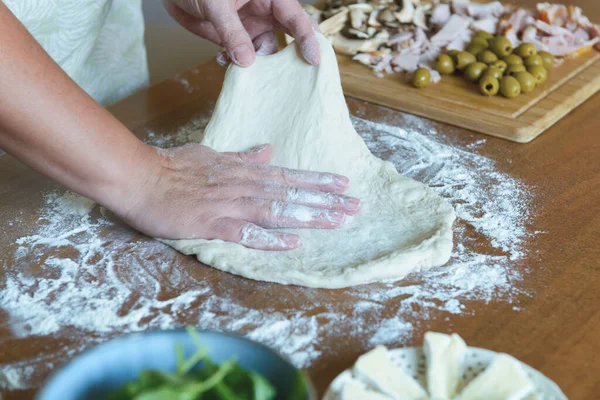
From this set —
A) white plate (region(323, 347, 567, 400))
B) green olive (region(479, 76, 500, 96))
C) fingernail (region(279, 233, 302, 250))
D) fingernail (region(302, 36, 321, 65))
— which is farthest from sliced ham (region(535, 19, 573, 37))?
white plate (region(323, 347, 567, 400))

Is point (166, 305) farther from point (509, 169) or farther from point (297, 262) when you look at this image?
point (509, 169)

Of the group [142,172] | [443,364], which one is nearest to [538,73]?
[142,172]

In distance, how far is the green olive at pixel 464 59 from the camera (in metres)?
2.14

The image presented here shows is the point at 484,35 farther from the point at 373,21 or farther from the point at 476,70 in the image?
the point at 373,21

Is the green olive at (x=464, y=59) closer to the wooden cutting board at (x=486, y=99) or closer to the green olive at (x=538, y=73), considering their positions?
the wooden cutting board at (x=486, y=99)


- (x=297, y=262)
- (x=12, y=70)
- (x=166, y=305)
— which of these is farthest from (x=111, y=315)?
(x=12, y=70)

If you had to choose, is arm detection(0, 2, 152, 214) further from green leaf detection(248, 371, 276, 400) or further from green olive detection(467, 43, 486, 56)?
green olive detection(467, 43, 486, 56)

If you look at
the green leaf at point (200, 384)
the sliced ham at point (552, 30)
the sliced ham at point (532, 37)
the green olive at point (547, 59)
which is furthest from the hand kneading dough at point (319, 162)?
the sliced ham at point (552, 30)

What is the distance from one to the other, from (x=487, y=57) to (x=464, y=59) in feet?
0.22

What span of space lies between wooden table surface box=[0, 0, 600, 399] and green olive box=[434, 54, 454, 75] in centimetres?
26

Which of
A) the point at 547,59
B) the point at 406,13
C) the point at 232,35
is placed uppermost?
the point at 232,35

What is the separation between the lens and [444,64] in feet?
7.05

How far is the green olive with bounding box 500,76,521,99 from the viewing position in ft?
6.57

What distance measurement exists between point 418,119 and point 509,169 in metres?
0.36
